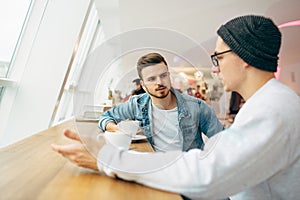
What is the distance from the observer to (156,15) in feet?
9.41

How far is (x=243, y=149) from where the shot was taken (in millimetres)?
430

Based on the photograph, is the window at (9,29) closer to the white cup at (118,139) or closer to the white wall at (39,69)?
the white wall at (39,69)

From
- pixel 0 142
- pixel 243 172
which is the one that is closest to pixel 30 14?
pixel 0 142

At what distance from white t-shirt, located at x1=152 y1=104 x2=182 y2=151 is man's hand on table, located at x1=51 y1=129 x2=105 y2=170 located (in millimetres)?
118

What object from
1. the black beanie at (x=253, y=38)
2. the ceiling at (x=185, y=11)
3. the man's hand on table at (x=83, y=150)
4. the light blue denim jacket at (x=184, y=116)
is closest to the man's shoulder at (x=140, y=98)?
the light blue denim jacket at (x=184, y=116)

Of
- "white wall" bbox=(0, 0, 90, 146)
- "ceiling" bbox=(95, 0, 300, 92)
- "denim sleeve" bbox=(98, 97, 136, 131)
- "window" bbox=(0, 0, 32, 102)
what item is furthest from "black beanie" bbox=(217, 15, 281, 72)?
"ceiling" bbox=(95, 0, 300, 92)

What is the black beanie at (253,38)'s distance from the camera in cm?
52

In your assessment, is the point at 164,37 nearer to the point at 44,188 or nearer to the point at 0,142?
the point at 44,188

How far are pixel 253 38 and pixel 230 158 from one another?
0.26 m

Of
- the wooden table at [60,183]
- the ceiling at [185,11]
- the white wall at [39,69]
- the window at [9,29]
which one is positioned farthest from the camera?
the ceiling at [185,11]

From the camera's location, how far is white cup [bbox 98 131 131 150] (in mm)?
509

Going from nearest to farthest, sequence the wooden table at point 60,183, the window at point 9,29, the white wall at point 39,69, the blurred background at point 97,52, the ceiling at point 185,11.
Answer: the wooden table at point 60,183
the blurred background at point 97,52
the window at point 9,29
the white wall at point 39,69
the ceiling at point 185,11

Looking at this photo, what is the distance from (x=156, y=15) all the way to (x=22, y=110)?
1841 mm

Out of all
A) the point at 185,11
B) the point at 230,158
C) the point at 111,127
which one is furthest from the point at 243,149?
the point at 185,11
